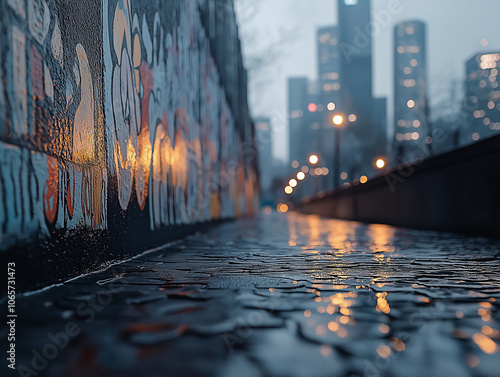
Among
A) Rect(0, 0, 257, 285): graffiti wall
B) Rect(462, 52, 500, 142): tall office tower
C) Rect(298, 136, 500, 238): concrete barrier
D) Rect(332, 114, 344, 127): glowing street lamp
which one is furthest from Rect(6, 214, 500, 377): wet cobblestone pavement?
Rect(332, 114, 344, 127): glowing street lamp

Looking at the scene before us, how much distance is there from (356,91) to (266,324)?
15202 cm

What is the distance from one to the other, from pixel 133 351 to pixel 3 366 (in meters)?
0.42

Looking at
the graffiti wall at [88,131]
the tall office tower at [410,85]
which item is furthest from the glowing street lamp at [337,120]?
the graffiti wall at [88,131]

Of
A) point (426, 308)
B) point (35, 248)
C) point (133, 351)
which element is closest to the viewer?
point (133, 351)

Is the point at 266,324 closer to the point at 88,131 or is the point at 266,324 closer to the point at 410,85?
the point at 88,131

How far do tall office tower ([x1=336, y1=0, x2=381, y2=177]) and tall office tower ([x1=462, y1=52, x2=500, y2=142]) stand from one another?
4.62 meters

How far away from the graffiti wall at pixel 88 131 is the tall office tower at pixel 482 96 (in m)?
13.7

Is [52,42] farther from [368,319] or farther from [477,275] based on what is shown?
[477,275]

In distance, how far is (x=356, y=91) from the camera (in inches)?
5778

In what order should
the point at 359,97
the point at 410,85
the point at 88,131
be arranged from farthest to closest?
the point at 359,97 → the point at 410,85 → the point at 88,131

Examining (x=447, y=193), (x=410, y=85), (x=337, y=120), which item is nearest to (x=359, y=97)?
(x=410, y=85)

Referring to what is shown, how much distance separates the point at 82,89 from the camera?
138 inches

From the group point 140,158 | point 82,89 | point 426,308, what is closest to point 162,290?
point 426,308

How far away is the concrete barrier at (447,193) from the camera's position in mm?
7031
